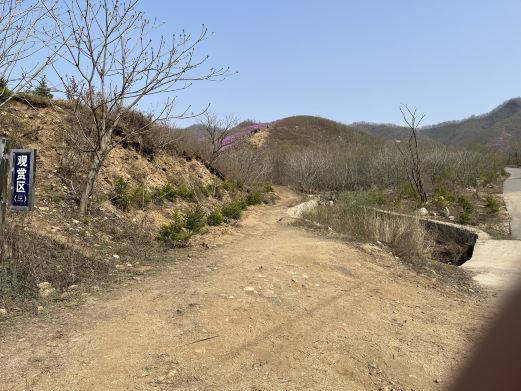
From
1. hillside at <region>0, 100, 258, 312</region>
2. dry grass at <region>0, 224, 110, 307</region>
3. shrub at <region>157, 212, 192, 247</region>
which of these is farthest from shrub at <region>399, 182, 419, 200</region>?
dry grass at <region>0, 224, 110, 307</region>

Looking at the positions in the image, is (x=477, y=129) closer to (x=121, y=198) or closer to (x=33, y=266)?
(x=121, y=198)

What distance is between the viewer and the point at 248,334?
3.68 metres

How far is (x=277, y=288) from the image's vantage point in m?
4.89

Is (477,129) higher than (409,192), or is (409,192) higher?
(477,129)

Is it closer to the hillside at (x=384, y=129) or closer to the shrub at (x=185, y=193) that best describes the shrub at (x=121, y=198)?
the shrub at (x=185, y=193)

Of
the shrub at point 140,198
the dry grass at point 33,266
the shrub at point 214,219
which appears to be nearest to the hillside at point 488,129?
the shrub at point 214,219

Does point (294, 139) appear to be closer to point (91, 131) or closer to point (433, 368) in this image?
point (91, 131)

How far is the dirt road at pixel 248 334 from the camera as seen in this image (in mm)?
2977

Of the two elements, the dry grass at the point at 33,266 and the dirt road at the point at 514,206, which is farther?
the dirt road at the point at 514,206

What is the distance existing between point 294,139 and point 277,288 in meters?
53.6

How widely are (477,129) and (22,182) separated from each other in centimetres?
10292

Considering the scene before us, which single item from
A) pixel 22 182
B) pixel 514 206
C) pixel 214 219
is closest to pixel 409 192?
pixel 514 206

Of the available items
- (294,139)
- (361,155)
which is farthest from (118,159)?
(294,139)

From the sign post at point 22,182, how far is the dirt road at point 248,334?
4.66 ft
